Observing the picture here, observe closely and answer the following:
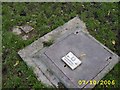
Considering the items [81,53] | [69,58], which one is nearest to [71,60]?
[69,58]

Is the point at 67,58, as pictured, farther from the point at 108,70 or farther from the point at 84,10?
the point at 84,10

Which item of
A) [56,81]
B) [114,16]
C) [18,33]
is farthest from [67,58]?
[114,16]

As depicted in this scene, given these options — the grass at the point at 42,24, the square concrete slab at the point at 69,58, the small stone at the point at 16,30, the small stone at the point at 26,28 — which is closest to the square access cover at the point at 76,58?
the square concrete slab at the point at 69,58

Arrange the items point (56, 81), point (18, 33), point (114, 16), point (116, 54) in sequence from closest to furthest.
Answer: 1. point (56, 81)
2. point (116, 54)
3. point (18, 33)
4. point (114, 16)

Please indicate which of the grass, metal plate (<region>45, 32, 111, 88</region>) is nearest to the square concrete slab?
metal plate (<region>45, 32, 111, 88</region>)
